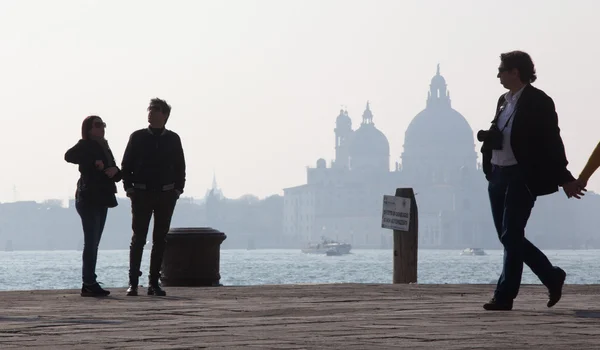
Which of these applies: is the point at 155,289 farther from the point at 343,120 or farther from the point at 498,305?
the point at 343,120

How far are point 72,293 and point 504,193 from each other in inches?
118

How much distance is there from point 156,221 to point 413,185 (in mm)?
164439

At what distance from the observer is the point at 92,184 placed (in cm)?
828

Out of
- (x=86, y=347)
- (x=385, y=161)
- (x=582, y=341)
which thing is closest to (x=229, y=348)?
(x=86, y=347)

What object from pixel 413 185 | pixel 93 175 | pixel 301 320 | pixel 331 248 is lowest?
pixel 301 320

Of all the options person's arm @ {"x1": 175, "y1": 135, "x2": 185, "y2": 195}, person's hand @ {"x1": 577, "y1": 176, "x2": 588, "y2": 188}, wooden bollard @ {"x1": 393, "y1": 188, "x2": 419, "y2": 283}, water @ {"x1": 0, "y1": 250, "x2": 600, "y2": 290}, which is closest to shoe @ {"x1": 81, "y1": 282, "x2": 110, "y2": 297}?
person's arm @ {"x1": 175, "y1": 135, "x2": 185, "y2": 195}

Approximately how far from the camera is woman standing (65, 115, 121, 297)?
825 centimetres

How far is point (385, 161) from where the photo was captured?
17512cm

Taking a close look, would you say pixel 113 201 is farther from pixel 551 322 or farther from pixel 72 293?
pixel 551 322

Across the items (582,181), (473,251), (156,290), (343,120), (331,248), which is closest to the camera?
(582,181)

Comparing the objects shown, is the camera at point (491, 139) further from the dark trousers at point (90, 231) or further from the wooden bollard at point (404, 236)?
the wooden bollard at point (404, 236)

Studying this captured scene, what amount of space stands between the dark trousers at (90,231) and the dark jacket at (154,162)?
0.72ft

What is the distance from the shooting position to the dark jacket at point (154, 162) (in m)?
8.25

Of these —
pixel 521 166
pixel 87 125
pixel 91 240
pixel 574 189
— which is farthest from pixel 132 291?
pixel 574 189
